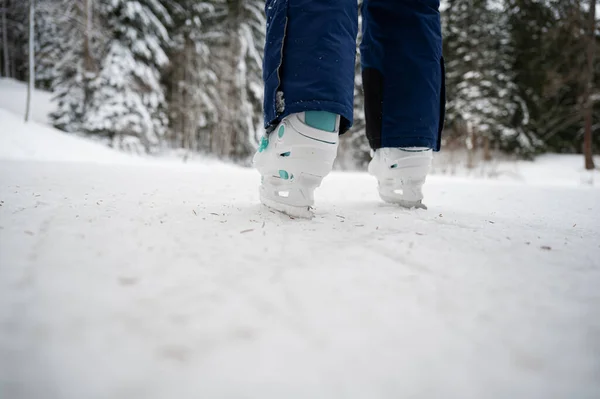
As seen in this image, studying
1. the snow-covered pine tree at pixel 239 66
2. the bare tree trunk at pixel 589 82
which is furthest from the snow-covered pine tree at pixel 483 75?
the snow-covered pine tree at pixel 239 66

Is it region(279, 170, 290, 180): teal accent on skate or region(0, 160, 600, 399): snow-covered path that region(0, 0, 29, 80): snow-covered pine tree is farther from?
region(0, 160, 600, 399): snow-covered path

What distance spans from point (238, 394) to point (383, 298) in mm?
216

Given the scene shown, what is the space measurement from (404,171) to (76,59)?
32.5ft

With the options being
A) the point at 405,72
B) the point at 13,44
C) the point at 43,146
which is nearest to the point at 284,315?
the point at 405,72

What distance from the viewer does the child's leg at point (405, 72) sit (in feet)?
3.45

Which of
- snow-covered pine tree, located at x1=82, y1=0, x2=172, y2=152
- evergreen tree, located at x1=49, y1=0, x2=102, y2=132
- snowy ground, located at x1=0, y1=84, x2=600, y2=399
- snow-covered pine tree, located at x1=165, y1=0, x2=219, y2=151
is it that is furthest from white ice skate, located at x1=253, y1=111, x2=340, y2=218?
snow-covered pine tree, located at x1=165, y1=0, x2=219, y2=151

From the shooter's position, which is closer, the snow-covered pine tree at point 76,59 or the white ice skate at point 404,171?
the white ice skate at point 404,171

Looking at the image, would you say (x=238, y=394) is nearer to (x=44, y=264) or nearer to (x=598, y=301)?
(x=44, y=264)

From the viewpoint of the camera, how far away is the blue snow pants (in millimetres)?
792

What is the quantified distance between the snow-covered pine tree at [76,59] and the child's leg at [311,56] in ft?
28.8

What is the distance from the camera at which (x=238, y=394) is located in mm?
250

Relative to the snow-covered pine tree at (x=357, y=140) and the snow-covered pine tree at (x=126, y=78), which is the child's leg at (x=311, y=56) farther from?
the snow-covered pine tree at (x=126, y=78)

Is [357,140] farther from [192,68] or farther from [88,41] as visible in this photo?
[88,41]

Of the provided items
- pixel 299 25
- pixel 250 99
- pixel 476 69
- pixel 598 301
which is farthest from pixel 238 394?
pixel 476 69
